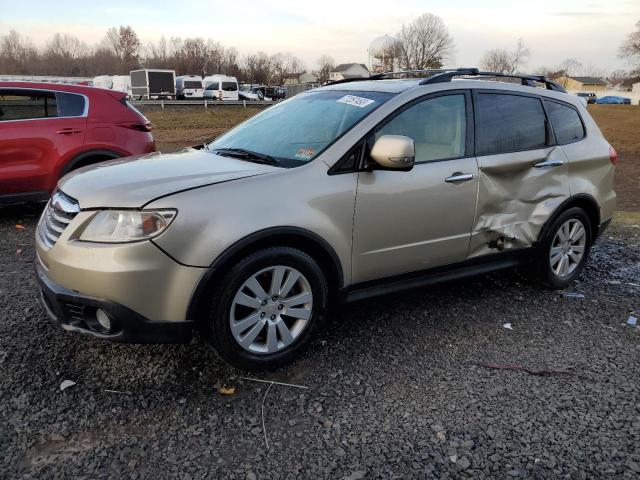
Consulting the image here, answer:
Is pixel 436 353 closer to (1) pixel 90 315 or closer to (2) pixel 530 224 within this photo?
(2) pixel 530 224

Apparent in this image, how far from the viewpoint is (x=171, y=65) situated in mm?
101500

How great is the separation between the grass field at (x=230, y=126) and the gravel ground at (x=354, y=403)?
7.61m

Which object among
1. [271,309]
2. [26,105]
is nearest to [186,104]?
[26,105]

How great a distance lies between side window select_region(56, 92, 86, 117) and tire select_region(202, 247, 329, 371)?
4.63 meters

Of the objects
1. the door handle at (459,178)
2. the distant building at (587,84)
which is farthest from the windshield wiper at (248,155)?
the distant building at (587,84)

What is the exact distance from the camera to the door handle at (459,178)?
374cm

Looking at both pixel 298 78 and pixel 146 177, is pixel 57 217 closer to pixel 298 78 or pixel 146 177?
pixel 146 177

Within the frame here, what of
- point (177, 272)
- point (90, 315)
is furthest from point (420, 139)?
point (90, 315)

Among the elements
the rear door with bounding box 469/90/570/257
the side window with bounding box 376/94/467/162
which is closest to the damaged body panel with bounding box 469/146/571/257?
the rear door with bounding box 469/90/570/257

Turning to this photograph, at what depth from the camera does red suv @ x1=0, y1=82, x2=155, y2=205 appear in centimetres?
621

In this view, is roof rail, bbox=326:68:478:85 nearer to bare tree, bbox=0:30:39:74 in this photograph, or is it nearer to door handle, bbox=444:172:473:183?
door handle, bbox=444:172:473:183

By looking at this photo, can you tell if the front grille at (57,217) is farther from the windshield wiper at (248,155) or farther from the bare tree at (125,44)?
the bare tree at (125,44)

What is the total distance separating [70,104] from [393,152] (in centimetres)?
487

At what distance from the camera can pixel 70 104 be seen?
21.5 ft
